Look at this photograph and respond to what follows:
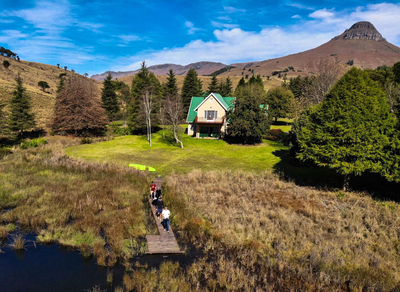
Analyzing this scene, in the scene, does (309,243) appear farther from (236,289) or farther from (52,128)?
(52,128)

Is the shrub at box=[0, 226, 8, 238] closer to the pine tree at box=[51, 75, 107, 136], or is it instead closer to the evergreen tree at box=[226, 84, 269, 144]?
the evergreen tree at box=[226, 84, 269, 144]

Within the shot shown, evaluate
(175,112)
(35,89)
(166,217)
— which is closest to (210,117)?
(175,112)

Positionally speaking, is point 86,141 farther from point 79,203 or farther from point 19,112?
point 79,203

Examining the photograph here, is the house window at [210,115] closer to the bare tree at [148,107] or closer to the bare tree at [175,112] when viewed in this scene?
the bare tree at [175,112]

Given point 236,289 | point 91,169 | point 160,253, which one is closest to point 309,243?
point 236,289

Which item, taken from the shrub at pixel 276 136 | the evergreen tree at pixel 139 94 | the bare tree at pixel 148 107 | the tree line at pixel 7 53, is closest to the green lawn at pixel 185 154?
the shrub at pixel 276 136

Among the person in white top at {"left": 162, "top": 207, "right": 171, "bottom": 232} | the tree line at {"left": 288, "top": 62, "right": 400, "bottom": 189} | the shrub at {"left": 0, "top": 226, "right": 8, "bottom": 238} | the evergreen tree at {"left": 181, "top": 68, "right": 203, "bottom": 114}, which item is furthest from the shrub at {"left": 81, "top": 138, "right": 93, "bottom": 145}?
the tree line at {"left": 288, "top": 62, "right": 400, "bottom": 189}
